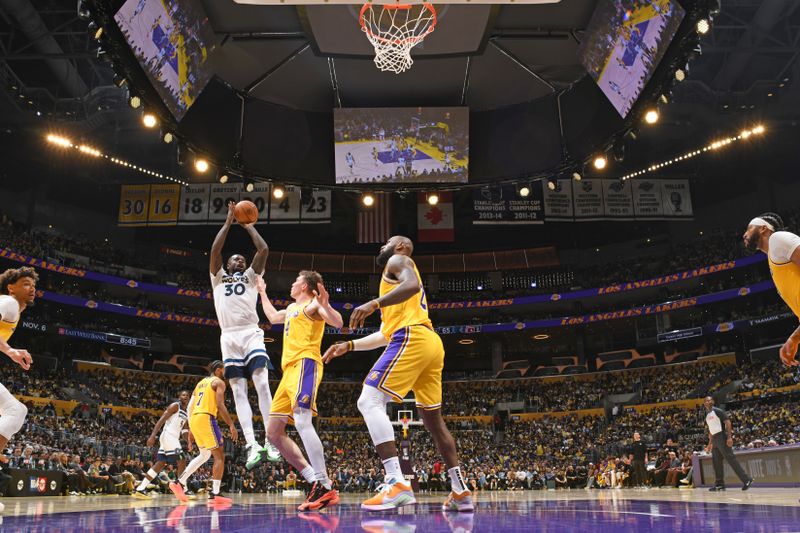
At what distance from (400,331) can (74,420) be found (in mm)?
25116

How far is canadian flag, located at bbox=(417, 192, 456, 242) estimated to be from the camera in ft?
97.3

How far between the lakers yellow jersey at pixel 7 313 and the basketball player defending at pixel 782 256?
19.3 feet

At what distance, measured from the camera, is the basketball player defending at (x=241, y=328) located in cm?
654

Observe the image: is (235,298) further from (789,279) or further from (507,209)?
(507,209)

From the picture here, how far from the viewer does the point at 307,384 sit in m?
5.79

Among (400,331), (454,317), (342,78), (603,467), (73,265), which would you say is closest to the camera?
(400,331)

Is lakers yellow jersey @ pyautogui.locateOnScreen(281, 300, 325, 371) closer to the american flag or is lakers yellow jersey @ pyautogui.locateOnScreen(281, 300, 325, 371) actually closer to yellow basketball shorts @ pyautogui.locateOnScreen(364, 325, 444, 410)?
yellow basketball shorts @ pyautogui.locateOnScreen(364, 325, 444, 410)

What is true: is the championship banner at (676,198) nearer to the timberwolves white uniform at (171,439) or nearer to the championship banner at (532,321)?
the championship banner at (532,321)

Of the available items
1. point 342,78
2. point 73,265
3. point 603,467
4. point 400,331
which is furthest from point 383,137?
point 73,265

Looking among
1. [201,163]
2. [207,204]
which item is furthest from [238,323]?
[207,204]

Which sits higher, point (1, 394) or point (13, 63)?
point (13, 63)

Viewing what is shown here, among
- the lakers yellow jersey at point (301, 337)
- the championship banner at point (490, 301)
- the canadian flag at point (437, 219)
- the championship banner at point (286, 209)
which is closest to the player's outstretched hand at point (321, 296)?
the lakers yellow jersey at point (301, 337)

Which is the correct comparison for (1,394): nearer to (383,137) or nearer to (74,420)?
(383,137)

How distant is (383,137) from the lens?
1602 cm
